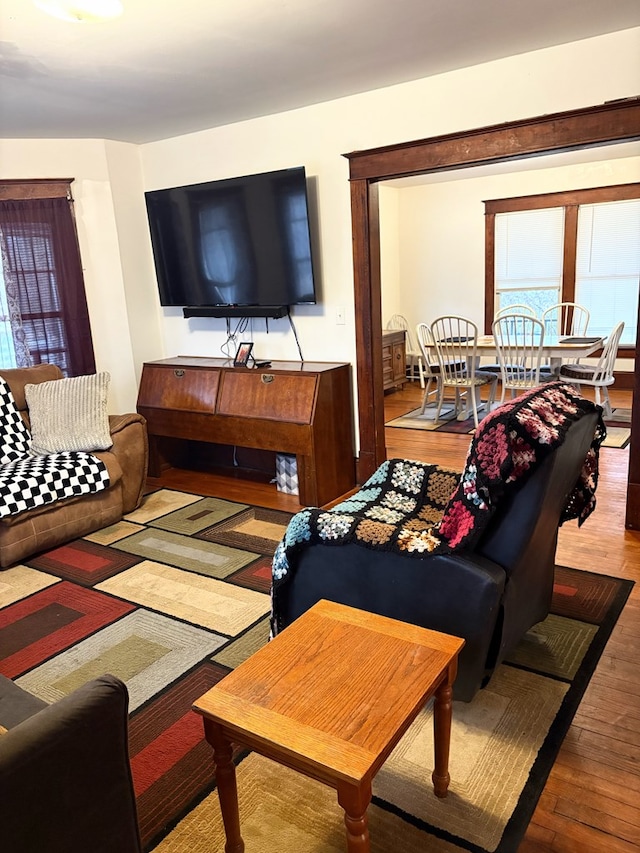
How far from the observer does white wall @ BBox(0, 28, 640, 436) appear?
3014mm

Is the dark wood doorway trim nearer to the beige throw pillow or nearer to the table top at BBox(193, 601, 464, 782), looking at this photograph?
the beige throw pillow

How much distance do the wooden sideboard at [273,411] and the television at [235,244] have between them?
46 cm

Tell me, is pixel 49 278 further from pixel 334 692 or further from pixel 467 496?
pixel 334 692

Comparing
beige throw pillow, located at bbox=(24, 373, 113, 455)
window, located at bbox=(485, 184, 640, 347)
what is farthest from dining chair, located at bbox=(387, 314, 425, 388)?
beige throw pillow, located at bbox=(24, 373, 113, 455)

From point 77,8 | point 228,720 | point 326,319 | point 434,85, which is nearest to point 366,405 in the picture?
point 326,319

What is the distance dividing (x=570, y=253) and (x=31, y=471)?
6202 mm

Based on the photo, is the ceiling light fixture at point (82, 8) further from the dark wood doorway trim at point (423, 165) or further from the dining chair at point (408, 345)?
the dining chair at point (408, 345)

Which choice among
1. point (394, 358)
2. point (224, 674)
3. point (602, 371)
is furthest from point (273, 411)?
point (394, 358)

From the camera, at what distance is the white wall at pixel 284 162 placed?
301cm

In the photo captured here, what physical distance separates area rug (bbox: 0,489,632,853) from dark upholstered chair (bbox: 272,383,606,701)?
195 mm

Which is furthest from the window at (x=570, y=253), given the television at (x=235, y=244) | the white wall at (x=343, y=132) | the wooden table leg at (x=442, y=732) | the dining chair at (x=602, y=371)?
the wooden table leg at (x=442, y=732)

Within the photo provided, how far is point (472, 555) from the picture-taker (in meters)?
1.79

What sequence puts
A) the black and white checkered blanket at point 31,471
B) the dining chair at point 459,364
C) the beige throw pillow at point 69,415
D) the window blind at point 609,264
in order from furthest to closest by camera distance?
1. the window blind at point 609,264
2. the dining chair at point 459,364
3. the beige throw pillow at point 69,415
4. the black and white checkered blanket at point 31,471

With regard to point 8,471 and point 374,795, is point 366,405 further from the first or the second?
point 374,795
